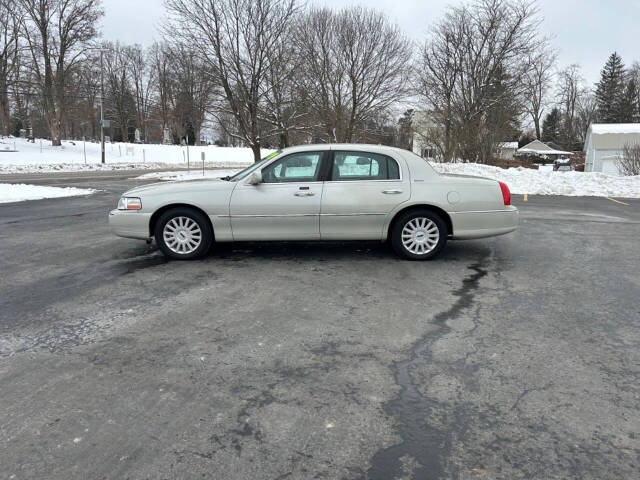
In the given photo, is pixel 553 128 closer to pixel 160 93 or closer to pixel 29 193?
pixel 160 93

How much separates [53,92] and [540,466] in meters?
51.7

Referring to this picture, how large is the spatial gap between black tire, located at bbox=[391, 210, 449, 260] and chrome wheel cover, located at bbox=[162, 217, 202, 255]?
261 cm

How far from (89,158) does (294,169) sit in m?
45.0

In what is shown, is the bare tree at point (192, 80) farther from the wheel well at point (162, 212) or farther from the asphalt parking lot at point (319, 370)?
the asphalt parking lot at point (319, 370)

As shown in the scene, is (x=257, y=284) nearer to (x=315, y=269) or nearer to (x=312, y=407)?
(x=315, y=269)

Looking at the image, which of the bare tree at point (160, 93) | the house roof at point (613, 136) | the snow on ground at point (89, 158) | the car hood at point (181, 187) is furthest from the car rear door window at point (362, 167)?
the bare tree at point (160, 93)

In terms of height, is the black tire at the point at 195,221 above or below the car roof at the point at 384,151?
below

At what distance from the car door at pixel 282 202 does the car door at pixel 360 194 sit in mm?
168

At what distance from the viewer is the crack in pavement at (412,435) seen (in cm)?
235

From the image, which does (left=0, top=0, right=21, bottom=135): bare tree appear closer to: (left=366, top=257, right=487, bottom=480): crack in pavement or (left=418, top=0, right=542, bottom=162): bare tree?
(left=418, top=0, right=542, bottom=162): bare tree

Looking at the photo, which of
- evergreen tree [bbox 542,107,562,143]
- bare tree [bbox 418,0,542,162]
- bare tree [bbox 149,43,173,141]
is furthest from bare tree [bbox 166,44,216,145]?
evergreen tree [bbox 542,107,562,143]

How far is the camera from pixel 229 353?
3654mm

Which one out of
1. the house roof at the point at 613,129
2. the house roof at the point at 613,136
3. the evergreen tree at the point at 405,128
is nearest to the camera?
the evergreen tree at the point at 405,128

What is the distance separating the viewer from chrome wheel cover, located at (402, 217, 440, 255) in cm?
655
